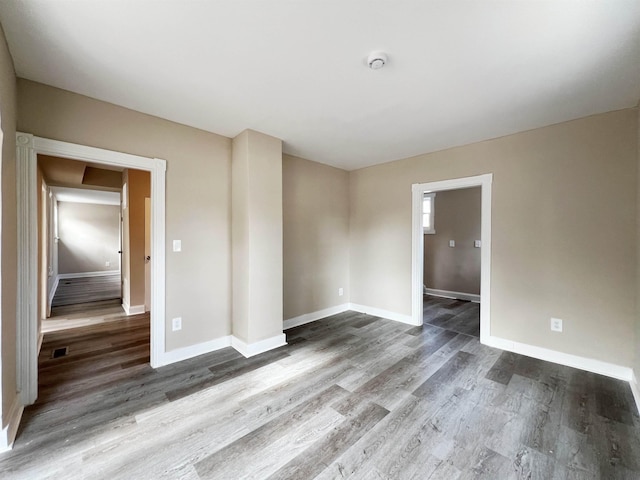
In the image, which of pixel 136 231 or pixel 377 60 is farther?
pixel 136 231

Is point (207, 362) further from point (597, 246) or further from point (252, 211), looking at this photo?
point (597, 246)

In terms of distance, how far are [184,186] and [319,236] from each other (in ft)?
6.64

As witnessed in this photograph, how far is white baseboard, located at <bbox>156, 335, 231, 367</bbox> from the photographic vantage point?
2646 millimetres

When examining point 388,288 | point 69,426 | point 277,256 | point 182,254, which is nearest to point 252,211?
point 277,256

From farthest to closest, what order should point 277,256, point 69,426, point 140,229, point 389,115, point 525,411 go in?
point 140,229 < point 277,256 < point 389,115 < point 525,411 < point 69,426

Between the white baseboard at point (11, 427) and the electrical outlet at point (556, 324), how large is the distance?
4.37 m

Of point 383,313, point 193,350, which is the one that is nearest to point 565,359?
point 383,313

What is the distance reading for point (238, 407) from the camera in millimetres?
1983

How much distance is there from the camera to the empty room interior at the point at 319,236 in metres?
1.48

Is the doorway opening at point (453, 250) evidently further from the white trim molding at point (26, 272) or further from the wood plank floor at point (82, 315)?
the wood plank floor at point (82, 315)

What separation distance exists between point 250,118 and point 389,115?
1.34m

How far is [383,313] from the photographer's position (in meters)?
4.14

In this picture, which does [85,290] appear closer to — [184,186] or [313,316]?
[184,186]

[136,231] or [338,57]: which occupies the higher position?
[338,57]
